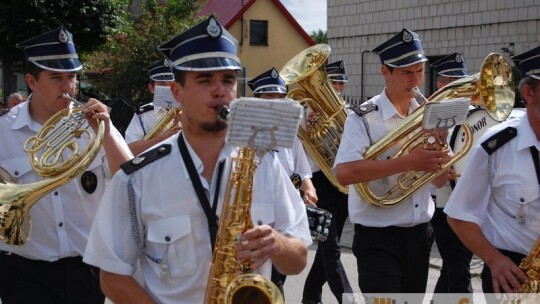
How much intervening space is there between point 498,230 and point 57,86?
2.47 meters

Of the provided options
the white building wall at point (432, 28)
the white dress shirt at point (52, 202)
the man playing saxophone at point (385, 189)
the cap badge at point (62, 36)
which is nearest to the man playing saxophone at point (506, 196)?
the man playing saxophone at point (385, 189)

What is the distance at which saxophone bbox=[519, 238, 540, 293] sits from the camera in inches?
164

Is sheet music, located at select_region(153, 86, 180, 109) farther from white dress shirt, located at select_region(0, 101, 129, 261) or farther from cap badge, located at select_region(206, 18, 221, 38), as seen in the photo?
cap badge, located at select_region(206, 18, 221, 38)

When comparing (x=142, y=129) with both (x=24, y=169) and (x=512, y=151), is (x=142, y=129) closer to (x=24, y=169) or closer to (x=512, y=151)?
(x=24, y=169)

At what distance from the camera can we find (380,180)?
581cm

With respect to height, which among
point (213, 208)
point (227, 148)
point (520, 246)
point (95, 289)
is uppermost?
point (227, 148)

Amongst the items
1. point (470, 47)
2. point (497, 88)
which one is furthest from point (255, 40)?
point (497, 88)

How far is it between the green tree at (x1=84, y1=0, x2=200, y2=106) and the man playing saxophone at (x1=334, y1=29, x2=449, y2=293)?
65.1 ft

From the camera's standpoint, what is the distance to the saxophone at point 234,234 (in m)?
3.13

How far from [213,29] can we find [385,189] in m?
2.63

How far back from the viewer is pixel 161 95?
25.8 feet

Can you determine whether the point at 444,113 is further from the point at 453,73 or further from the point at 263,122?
the point at 453,73

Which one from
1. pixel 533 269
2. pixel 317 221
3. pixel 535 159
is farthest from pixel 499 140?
pixel 317 221

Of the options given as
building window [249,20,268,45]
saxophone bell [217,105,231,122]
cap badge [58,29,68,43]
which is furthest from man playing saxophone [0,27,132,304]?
building window [249,20,268,45]
